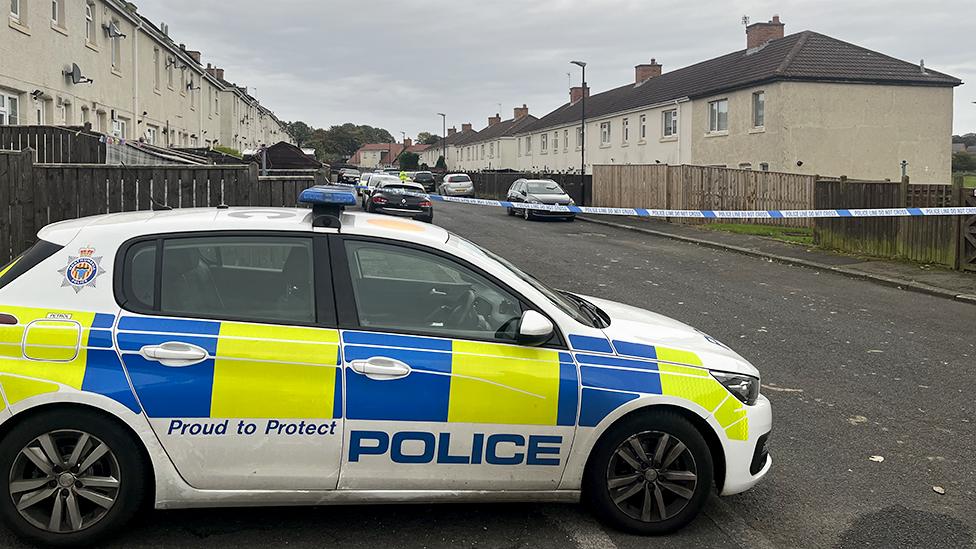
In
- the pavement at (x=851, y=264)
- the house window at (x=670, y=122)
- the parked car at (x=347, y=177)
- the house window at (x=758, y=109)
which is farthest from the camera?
the parked car at (x=347, y=177)

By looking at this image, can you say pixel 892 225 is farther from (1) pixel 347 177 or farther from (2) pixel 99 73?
(1) pixel 347 177

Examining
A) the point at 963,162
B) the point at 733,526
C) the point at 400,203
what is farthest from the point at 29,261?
the point at 963,162

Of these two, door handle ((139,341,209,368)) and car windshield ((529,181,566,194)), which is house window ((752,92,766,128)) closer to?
car windshield ((529,181,566,194))

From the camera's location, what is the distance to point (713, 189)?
28656 millimetres

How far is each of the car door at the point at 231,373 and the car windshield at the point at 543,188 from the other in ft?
91.6

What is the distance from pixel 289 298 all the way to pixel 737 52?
40352mm

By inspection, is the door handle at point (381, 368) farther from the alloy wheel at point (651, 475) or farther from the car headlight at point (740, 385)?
the car headlight at point (740, 385)

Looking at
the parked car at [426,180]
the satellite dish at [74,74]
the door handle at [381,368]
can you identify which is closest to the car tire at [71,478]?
the door handle at [381,368]

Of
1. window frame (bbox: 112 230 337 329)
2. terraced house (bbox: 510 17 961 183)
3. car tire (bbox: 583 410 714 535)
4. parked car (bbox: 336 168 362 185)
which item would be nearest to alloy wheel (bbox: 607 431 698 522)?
car tire (bbox: 583 410 714 535)

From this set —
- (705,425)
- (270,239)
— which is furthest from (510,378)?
(270,239)

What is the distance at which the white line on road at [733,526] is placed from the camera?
4172mm

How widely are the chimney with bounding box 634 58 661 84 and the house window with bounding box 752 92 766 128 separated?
17552 mm

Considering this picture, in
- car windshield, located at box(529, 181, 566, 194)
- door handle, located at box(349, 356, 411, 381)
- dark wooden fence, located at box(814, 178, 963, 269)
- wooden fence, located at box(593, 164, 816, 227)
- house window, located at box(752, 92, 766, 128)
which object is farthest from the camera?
house window, located at box(752, 92, 766, 128)

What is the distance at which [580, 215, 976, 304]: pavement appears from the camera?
1311 centimetres
